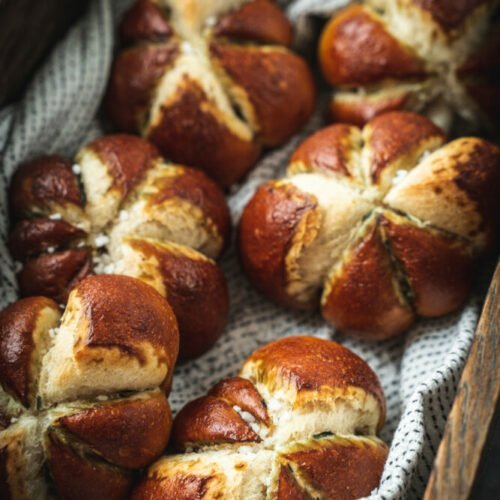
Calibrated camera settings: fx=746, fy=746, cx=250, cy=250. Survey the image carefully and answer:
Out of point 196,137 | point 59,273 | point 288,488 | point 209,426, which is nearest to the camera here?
point 288,488

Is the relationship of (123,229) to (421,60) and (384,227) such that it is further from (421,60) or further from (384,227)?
(421,60)

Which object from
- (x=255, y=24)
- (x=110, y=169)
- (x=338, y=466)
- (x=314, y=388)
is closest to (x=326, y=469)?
(x=338, y=466)

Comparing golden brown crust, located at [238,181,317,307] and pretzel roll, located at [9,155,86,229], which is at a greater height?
pretzel roll, located at [9,155,86,229]

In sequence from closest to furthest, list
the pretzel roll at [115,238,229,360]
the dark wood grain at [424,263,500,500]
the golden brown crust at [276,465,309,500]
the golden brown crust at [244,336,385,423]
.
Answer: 1. the dark wood grain at [424,263,500,500]
2. the golden brown crust at [276,465,309,500]
3. the golden brown crust at [244,336,385,423]
4. the pretzel roll at [115,238,229,360]

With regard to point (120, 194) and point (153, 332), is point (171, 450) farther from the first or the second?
point (120, 194)

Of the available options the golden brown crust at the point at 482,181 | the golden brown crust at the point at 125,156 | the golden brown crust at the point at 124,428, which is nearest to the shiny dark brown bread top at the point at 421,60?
the golden brown crust at the point at 482,181

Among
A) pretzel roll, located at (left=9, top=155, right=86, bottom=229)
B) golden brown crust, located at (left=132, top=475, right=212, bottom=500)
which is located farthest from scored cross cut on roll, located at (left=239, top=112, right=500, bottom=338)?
golden brown crust, located at (left=132, top=475, right=212, bottom=500)

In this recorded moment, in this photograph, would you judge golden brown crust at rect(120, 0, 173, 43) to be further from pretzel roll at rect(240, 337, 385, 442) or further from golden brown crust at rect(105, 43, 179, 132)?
pretzel roll at rect(240, 337, 385, 442)
